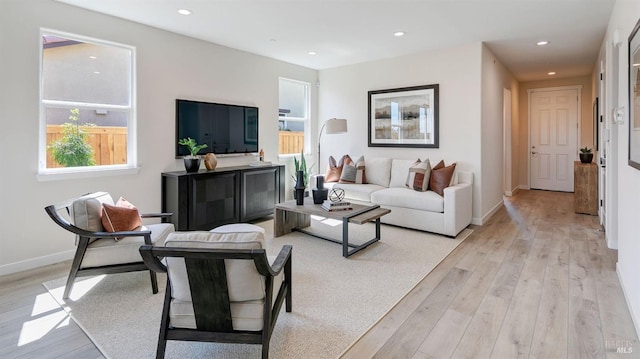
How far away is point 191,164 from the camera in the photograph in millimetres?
4227

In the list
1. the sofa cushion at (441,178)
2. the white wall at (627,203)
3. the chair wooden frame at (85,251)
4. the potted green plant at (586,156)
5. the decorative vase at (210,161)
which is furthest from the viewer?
the potted green plant at (586,156)

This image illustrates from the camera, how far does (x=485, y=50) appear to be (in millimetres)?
4871

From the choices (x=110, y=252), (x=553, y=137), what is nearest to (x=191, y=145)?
(x=110, y=252)

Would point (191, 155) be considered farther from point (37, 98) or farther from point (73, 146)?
point (37, 98)

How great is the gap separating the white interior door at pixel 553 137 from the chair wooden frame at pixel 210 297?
27.2ft

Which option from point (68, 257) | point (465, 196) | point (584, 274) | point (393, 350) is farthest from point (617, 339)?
point (68, 257)

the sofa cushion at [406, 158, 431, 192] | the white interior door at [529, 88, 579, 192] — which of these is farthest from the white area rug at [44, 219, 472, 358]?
the white interior door at [529, 88, 579, 192]

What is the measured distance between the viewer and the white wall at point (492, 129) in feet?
16.3

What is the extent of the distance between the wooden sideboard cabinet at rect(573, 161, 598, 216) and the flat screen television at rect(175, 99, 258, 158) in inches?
205

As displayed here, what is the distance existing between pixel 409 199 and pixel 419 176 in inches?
17.4

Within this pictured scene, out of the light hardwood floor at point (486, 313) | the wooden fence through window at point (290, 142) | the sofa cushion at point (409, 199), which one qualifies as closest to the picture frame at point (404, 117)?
the sofa cushion at point (409, 199)

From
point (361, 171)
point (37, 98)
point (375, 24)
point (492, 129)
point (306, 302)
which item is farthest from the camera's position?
point (361, 171)

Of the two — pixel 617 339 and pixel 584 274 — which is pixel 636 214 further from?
pixel 584 274

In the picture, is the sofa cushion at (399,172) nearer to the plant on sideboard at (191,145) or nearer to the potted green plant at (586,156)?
the plant on sideboard at (191,145)
